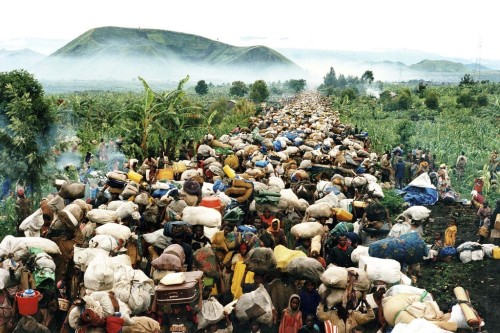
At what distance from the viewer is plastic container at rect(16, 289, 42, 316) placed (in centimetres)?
424

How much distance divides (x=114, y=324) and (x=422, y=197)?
7.96 m

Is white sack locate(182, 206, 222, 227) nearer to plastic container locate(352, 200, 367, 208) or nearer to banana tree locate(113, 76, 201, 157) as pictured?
plastic container locate(352, 200, 367, 208)

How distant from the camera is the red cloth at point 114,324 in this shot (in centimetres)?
380

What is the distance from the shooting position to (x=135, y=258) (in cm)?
549

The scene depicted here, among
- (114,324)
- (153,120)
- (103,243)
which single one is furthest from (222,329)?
(153,120)

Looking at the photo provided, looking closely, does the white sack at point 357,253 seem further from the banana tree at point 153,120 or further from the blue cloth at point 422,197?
the banana tree at point 153,120

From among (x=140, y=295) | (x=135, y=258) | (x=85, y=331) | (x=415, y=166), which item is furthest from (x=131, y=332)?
(x=415, y=166)

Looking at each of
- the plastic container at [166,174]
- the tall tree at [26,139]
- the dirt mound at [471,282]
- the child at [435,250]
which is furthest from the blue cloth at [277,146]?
the child at [435,250]

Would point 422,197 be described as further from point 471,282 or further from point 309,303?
point 309,303

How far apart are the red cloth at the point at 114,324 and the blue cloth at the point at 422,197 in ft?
24.9

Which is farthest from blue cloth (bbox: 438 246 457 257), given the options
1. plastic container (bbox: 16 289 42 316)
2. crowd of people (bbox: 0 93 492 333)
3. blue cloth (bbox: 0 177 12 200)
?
blue cloth (bbox: 0 177 12 200)

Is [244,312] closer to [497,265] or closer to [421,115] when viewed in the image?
[497,265]

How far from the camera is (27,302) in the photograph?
424cm

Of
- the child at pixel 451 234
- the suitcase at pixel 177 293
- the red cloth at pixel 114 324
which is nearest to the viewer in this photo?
the red cloth at pixel 114 324
